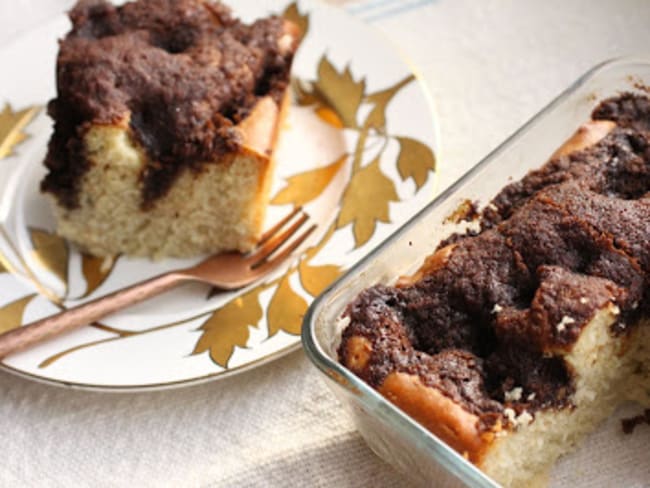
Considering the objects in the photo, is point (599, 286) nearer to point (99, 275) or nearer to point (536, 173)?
point (536, 173)

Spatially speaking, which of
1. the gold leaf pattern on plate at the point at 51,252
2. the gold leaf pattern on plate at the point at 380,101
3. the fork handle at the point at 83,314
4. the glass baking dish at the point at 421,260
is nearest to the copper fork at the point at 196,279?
the fork handle at the point at 83,314

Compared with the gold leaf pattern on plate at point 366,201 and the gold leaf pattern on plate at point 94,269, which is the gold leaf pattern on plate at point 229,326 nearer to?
the gold leaf pattern on plate at point 366,201

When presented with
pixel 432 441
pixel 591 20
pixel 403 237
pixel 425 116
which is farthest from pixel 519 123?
pixel 432 441

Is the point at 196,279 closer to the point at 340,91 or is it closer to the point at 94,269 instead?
the point at 94,269

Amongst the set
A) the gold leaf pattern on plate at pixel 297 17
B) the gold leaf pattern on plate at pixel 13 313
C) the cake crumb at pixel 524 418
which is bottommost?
the gold leaf pattern on plate at pixel 13 313

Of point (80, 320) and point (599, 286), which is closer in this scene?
point (599, 286)

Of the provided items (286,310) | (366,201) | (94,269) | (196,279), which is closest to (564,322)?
(286,310)
